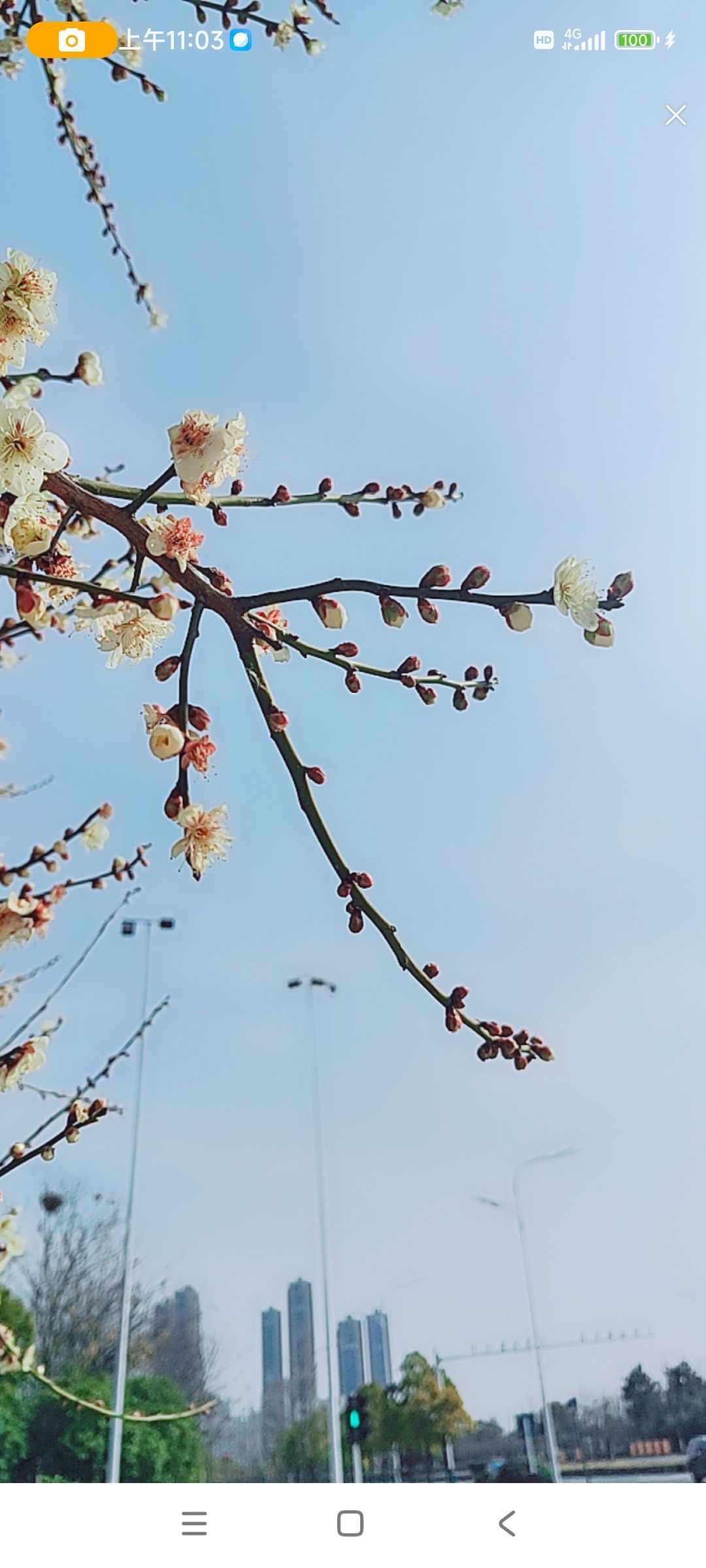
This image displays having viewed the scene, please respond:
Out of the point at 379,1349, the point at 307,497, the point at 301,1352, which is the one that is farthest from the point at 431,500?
the point at 301,1352

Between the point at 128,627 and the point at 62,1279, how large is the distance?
3083 millimetres

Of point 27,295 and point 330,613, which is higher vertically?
point 27,295

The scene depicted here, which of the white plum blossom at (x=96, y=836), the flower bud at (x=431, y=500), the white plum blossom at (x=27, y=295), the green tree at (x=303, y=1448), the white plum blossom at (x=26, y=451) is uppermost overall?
the white plum blossom at (x=27, y=295)

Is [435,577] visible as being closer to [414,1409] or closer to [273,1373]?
[414,1409]

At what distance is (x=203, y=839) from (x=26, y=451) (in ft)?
0.49

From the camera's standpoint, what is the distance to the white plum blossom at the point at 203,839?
1.11 feet

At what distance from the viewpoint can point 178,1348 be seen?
3.41 m

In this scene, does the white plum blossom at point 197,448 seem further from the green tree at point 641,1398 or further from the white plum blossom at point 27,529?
the green tree at point 641,1398

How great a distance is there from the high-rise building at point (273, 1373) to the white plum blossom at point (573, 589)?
3.75 meters

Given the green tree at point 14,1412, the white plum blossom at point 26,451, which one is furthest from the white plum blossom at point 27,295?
the green tree at point 14,1412

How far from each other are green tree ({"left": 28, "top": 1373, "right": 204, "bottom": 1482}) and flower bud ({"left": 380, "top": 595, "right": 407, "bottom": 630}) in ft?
9.87

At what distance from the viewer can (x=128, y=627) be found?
415 mm
